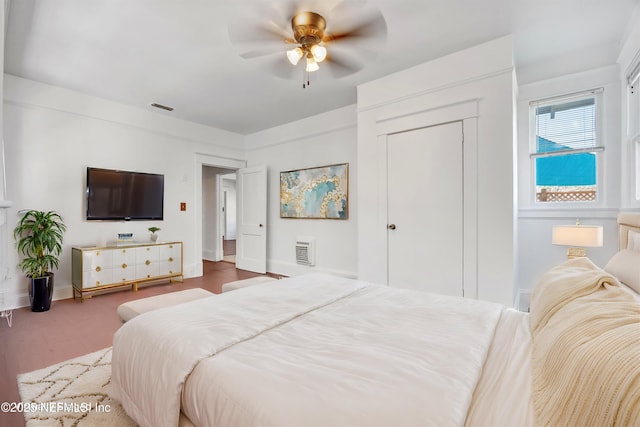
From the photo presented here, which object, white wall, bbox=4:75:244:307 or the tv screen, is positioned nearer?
white wall, bbox=4:75:244:307

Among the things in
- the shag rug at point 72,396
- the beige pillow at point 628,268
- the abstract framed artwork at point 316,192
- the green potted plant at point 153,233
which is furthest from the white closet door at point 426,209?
the green potted plant at point 153,233

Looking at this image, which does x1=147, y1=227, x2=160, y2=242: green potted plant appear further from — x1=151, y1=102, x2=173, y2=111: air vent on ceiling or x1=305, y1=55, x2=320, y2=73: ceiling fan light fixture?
x1=305, y1=55, x2=320, y2=73: ceiling fan light fixture

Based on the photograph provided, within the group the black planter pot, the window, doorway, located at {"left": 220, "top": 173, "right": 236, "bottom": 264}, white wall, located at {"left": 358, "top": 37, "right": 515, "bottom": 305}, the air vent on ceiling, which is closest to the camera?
white wall, located at {"left": 358, "top": 37, "right": 515, "bottom": 305}

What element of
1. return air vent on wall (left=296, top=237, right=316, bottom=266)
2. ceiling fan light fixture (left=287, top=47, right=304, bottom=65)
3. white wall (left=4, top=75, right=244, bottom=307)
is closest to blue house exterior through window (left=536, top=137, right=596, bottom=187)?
ceiling fan light fixture (left=287, top=47, right=304, bottom=65)

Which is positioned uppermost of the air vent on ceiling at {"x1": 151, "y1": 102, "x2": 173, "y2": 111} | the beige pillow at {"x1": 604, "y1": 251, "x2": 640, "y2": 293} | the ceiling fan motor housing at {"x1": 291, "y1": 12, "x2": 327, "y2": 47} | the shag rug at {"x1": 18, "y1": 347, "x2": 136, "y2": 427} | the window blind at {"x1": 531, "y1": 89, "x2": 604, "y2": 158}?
the air vent on ceiling at {"x1": 151, "y1": 102, "x2": 173, "y2": 111}

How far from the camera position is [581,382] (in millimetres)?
703

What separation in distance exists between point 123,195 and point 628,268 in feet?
17.5

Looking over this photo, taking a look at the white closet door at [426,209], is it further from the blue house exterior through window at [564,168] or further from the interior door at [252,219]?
the interior door at [252,219]

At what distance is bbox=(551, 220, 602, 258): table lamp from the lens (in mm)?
2525

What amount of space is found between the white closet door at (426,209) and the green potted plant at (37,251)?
13.1 feet

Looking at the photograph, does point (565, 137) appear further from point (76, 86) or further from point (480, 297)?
point (76, 86)

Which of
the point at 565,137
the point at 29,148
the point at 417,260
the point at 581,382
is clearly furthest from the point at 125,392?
the point at 565,137

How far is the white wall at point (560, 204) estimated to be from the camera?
9.36ft

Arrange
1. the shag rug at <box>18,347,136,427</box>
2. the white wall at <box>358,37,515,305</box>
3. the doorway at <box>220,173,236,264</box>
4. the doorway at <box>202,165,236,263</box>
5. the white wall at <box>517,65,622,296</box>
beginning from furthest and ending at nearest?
the doorway at <box>220,173,236,264</box> < the doorway at <box>202,165,236,263</box> < the white wall at <box>517,65,622,296</box> < the white wall at <box>358,37,515,305</box> < the shag rug at <box>18,347,136,427</box>
